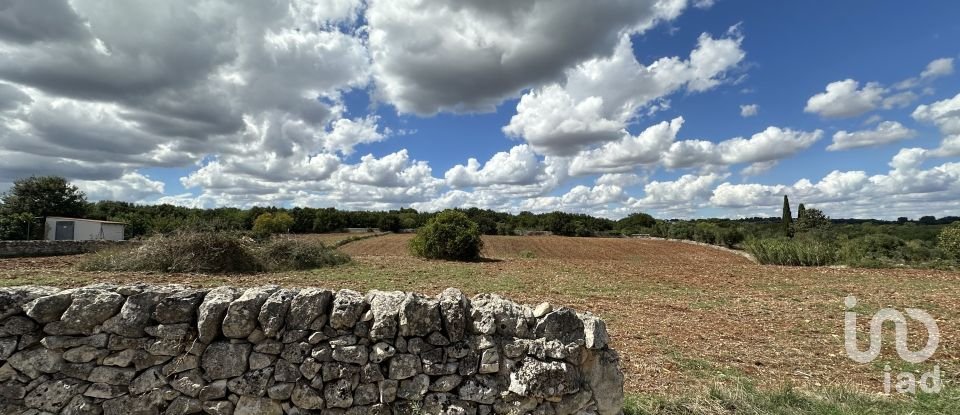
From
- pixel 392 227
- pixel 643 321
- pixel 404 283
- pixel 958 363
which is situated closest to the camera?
pixel 958 363

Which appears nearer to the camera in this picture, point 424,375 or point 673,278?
point 424,375

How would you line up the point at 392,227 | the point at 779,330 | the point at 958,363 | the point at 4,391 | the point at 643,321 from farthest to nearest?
the point at 392,227, the point at 643,321, the point at 779,330, the point at 958,363, the point at 4,391

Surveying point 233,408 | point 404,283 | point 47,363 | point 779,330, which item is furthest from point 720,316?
point 47,363

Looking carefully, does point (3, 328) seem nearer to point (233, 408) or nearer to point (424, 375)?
point (233, 408)

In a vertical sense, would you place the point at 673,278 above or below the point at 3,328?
below

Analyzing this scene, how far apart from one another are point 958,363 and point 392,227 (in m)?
69.1

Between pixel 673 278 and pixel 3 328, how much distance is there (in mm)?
18834

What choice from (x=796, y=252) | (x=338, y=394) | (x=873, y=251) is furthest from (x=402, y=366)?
(x=873, y=251)

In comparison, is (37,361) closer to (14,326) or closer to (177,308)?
(14,326)

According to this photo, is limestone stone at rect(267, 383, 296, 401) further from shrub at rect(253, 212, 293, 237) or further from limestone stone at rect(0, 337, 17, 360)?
shrub at rect(253, 212, 293, 237)

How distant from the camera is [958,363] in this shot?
6441 millimetres

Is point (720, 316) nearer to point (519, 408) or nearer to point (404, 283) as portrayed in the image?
point (519, 408)

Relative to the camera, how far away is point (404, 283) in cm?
1423

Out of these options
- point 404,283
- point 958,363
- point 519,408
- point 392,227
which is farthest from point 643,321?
point 392,227
